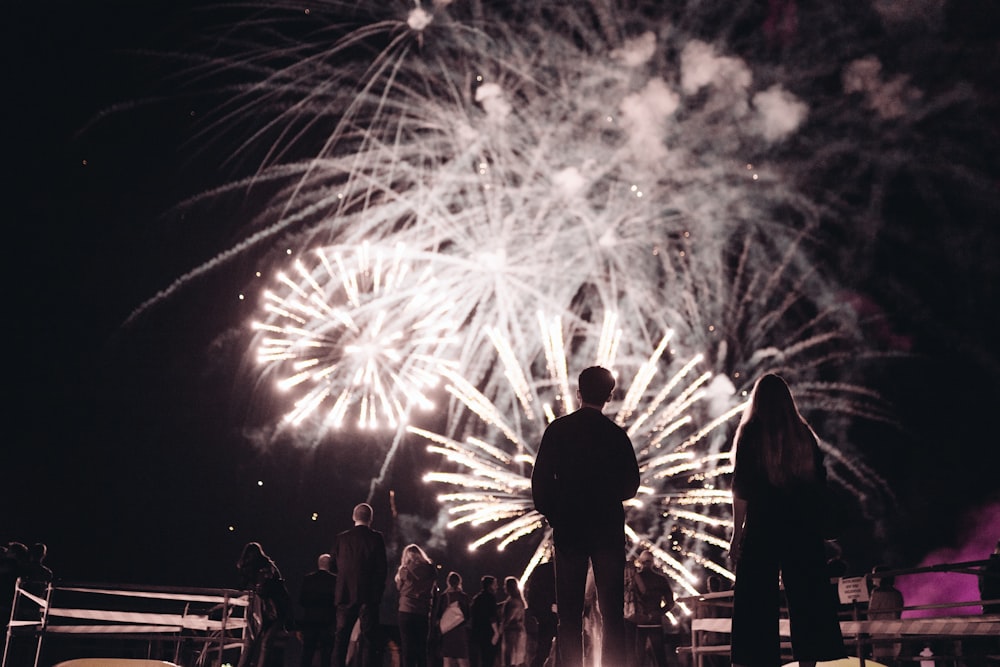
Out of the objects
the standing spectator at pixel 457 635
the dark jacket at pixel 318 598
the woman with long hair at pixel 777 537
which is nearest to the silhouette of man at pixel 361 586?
the dark jacket at pixel 318 598

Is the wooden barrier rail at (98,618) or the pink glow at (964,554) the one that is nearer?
the wooden barrier rail at (98,618)

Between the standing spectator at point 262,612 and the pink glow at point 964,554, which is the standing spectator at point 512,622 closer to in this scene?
the standing spectator at point 262,612

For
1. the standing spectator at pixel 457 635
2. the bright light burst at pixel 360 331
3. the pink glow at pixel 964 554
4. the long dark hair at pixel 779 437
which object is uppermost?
the bright light burst at pixel 360 331

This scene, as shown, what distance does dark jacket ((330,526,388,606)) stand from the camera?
358 inches

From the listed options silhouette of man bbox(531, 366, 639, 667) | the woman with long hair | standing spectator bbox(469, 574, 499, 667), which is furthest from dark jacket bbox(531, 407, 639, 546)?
standing spectator bbox(469, 574, 499, 667)

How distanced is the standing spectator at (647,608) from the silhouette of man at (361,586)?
2.83m

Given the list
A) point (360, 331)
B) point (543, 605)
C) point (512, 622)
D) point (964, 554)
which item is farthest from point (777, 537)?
point (964, 554)

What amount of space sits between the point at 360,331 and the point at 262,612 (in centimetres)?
1257

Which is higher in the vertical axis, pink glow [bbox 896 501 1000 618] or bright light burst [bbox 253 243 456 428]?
bright light burst [bbox 253 243 456 428]

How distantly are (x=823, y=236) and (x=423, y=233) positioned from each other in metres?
15.8

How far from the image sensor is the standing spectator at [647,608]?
9.93 metres

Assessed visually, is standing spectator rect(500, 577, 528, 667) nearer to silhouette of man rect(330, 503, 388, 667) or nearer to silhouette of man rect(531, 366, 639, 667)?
silhouette of man rect(330, 503, 388, 667)

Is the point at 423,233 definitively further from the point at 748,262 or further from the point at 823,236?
the point at 823,236

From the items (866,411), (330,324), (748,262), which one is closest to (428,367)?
(330,324)
